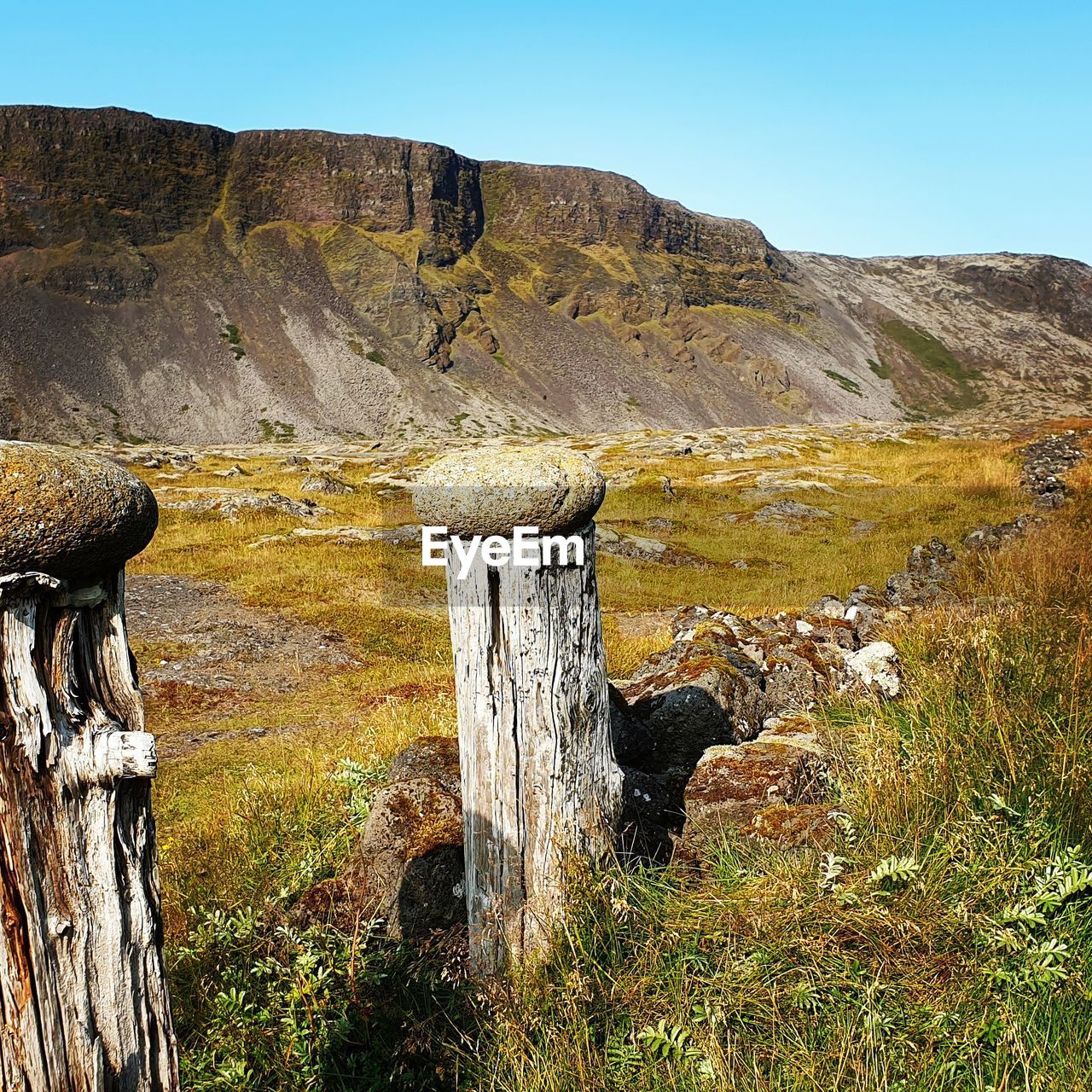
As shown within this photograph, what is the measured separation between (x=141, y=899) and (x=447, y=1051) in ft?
5.13

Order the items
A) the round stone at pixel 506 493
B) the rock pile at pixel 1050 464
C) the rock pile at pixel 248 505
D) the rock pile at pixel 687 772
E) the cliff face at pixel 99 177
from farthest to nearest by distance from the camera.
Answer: the cliff face at pixel 99 177 < the rock pile at pixel 248 505 < the rock pile at pixel 1050 464 < the rock pile at pixel 687 772 < the round stone at pixel 506 493

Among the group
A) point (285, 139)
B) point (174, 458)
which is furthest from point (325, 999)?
point (285, 139)

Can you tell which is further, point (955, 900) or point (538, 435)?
point (538, 435)

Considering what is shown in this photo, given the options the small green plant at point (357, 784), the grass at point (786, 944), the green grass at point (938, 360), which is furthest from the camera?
the green grass at point (938, 360)

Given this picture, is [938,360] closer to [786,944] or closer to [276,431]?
[276,431]

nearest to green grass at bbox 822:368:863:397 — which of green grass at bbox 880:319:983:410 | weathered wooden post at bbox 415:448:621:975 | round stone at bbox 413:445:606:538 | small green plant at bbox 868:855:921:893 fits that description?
Answer: green grass at bbox 880:319:983:410

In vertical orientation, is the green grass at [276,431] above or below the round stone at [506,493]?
above

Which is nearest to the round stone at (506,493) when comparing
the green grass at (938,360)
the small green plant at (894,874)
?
the small green plant at (894,874)

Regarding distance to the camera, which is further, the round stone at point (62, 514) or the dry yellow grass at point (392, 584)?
the dry yellow grass at point (392, 584)

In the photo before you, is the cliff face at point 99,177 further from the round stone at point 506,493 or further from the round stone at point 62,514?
the round stone at point 62,514

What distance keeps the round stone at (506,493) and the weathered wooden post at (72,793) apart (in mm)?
1594

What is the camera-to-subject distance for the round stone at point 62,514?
219 cm

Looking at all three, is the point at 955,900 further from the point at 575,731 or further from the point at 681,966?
the point at 575,731

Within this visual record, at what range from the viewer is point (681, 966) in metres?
3.30
